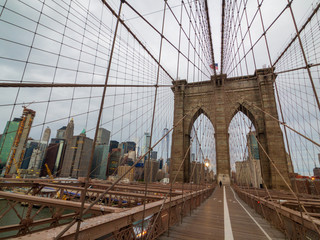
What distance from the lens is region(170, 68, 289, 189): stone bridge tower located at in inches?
757

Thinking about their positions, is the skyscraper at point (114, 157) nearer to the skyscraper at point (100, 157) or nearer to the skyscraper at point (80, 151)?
the skyscraper at point (100, 157)

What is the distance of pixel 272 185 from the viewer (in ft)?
58.6

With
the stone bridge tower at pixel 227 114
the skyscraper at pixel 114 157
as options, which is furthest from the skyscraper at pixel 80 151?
the stone bridge tower at pixel 227 114

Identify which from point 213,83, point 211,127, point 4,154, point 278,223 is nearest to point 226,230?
point 278,223

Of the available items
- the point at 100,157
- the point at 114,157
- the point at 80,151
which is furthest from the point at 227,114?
the point at 114,157

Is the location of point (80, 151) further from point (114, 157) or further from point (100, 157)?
point (114, 157)

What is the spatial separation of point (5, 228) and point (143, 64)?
11.8 metres

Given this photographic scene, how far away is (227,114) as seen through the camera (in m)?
22.9

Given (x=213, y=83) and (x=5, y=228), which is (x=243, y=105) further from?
(x=5, y=228)

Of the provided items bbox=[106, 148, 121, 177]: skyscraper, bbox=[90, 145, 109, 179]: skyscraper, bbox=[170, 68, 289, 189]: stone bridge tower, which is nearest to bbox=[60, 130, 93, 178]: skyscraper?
bbox=[90, 145, 109, 179]: skyscraper

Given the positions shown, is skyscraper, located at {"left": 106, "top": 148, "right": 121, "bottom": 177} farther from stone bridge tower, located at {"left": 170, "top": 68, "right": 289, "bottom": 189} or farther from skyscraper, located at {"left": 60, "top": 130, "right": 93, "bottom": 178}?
stone bridge tower, located at {"left": 170, "top": 68, "right": 289, "bottom": 189}

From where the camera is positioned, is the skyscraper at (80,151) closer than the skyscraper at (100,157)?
Yes

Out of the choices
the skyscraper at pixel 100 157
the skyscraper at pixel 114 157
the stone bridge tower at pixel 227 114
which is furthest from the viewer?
the stone bridge tower at pixel 227 114

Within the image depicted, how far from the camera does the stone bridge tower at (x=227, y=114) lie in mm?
19219
